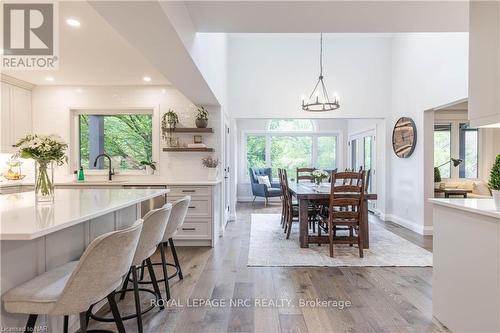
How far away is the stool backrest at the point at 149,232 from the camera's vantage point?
2027 millimetres

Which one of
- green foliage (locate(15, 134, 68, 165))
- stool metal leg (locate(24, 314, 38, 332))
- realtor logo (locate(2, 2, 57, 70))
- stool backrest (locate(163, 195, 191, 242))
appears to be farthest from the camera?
stool backrest (locate(163, 195, 191, 242))

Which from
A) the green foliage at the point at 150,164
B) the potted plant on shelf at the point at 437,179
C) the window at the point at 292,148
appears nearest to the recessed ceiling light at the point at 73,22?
the green foliage at the point at 150,164

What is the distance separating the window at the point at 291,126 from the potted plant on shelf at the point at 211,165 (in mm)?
4987

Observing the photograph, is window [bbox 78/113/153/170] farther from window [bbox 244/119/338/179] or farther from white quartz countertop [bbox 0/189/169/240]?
window [bbox 244/119/338/179]

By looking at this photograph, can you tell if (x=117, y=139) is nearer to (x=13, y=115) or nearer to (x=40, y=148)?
(x=13, y=115)

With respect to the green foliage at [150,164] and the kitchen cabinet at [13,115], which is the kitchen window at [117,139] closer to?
the green foliage at [150,164]

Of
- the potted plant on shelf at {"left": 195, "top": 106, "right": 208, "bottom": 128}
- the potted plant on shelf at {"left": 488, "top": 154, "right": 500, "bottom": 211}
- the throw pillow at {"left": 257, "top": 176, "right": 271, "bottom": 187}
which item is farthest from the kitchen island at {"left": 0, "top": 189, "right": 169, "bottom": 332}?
the throw pillow at {"left": 257, "top": 176, "right": 271, "bottom": 187}

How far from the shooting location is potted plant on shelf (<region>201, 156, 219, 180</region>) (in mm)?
4805

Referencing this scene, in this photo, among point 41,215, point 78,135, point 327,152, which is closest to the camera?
point 41,215

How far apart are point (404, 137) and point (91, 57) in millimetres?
5135

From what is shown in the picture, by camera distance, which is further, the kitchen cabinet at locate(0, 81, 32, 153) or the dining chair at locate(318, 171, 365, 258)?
the kitchen cabinet at locate(0, 81, 32, 153)

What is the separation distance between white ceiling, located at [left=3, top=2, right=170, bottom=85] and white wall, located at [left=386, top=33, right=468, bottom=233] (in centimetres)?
416

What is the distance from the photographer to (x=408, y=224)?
5.51 meters

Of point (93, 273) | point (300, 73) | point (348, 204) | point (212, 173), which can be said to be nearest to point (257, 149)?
point (300, 73)
